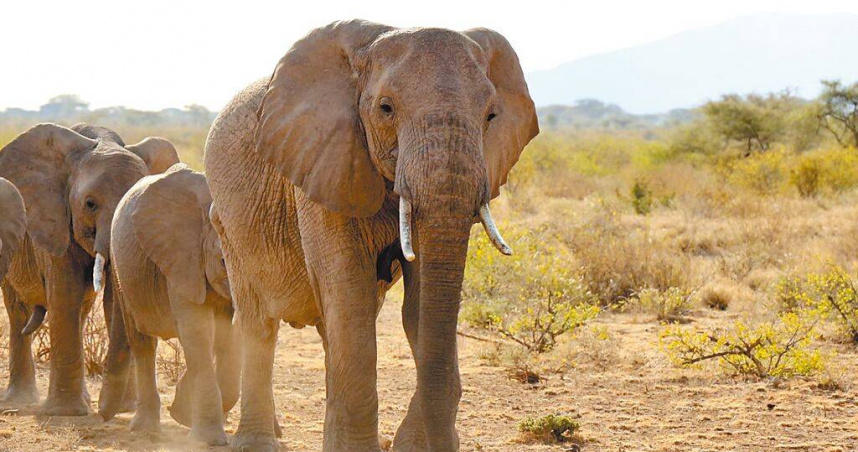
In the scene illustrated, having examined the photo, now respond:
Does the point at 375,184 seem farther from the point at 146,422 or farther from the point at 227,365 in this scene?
the point at 146,422

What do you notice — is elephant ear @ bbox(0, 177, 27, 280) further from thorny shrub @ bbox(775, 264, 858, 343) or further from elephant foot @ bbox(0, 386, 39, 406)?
thorny shrub @ bbox(775, 264, 858, 343)

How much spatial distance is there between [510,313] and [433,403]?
547 centimetres

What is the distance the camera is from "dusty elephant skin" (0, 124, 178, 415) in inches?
283

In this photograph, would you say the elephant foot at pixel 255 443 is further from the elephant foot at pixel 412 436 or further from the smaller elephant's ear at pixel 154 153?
the smaller elephant's ear at pixel 154 153

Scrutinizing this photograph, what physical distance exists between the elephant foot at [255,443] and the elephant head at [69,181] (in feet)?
5.91

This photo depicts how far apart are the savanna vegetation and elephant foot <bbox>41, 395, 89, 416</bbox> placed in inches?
34.3

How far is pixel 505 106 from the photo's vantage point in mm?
4426

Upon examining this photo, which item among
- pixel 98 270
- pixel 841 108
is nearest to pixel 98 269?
pixel 98 270

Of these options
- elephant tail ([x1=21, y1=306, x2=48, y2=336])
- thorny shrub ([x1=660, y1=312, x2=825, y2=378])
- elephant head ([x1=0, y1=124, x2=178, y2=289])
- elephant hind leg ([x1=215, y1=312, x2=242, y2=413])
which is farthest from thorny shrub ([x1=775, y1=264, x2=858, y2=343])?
elephant tail ([x1=21, y1=306, x2=48, y2=336])

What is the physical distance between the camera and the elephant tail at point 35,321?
7381 mm

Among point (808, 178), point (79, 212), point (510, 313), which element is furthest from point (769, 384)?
point (808, 178)

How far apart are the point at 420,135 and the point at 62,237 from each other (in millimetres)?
4172

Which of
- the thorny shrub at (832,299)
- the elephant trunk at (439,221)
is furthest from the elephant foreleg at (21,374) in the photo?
the thorny shrub at (832,299)

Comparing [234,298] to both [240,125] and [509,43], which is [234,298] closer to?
[240,125]
